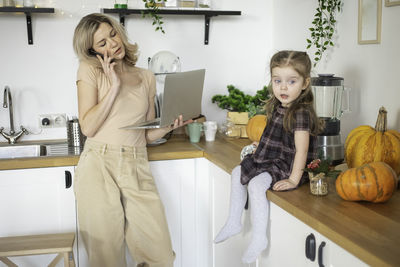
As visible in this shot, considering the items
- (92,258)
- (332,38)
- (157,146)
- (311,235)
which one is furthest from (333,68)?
(92,258)

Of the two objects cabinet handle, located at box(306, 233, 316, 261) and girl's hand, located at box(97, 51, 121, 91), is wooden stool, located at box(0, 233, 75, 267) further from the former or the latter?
cabinet handle, located at box(306, 233, 316, 261)

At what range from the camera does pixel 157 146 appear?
2506 millimetres

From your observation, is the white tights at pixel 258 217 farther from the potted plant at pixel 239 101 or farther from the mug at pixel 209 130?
the potted plant at pixel 239 101

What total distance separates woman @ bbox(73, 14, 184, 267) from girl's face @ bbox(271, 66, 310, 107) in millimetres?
543

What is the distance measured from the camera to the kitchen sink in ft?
8.47

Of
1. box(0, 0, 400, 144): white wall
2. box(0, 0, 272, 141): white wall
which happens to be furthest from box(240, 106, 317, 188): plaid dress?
box(0, 0, 272, 141): white wall

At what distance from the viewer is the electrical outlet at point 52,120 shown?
2.71m

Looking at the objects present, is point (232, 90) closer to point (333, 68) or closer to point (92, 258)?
point (333, 68)

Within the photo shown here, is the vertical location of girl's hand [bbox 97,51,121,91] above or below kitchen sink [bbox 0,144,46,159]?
above

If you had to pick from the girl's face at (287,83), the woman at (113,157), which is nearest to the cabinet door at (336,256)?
the girl's face at (287,83)

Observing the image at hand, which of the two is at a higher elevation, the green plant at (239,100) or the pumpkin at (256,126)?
the green plant at (239,100)

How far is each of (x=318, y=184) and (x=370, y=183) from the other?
167 millimetres

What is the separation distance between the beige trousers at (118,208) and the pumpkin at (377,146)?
2.80 ft

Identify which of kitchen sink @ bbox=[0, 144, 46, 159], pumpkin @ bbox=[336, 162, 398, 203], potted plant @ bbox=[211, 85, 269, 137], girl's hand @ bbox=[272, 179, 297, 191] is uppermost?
potted plant @ bbox=[211, 85, 269, 137]
